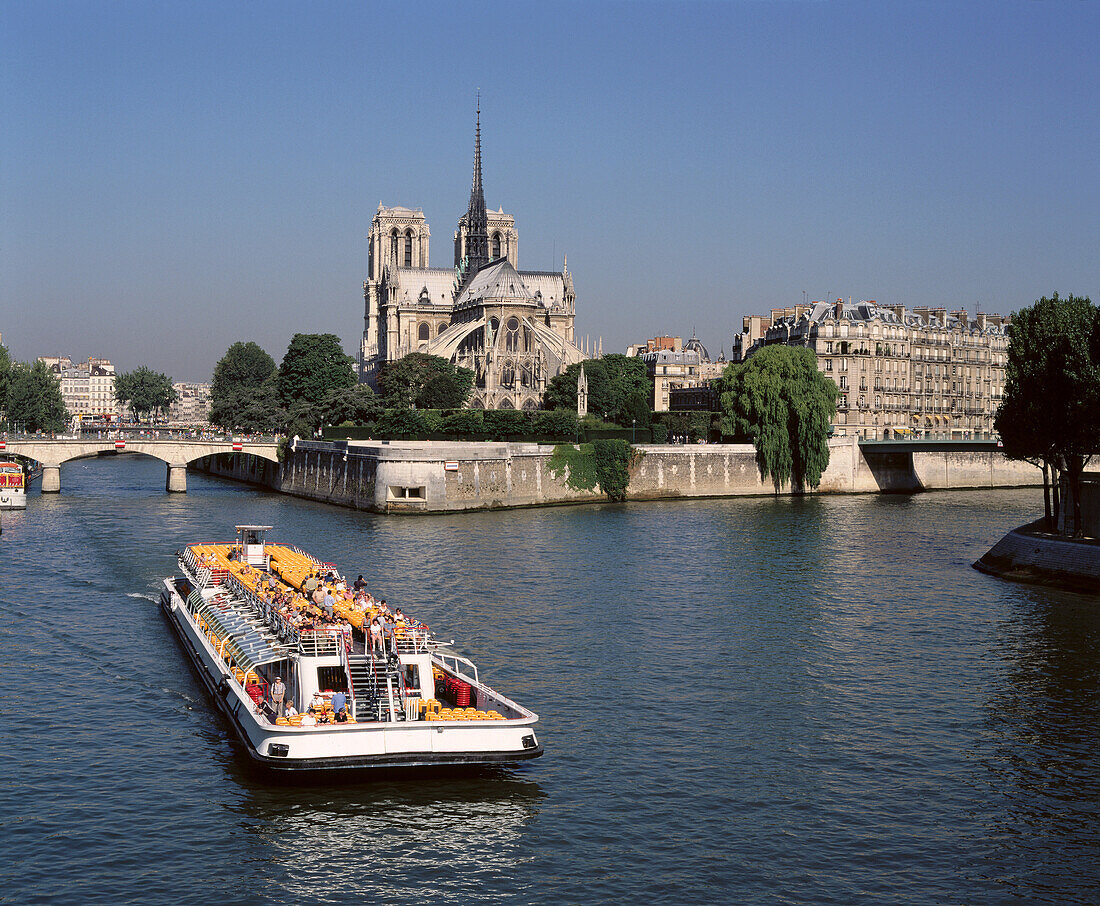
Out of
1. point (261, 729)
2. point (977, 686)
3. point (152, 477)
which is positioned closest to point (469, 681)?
point (261, 729)

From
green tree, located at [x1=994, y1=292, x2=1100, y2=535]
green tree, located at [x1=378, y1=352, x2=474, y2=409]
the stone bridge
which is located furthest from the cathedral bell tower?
green tree, located at [x1=994, y1=292, x2=1100, y2=535]

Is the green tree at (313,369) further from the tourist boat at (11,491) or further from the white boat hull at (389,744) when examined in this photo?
the white boat hull at (389,744)

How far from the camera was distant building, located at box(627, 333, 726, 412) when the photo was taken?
160500 mm

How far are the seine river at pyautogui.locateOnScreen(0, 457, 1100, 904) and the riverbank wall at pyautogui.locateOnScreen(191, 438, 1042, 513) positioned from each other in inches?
894

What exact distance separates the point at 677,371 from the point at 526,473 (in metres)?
91.3

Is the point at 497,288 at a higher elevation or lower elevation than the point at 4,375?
higher

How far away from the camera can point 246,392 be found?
116125 mm

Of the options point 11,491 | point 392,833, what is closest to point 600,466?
point 11,491

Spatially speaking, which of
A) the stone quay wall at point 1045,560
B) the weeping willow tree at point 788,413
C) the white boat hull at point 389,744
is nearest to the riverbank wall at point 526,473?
the weeping willow tree at point 788,413

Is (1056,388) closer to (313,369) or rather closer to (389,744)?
(389,744)

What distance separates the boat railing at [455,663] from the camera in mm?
24844

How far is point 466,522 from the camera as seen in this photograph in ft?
208

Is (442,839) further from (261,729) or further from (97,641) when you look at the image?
(97,641)

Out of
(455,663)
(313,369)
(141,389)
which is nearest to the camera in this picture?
(455,663)
